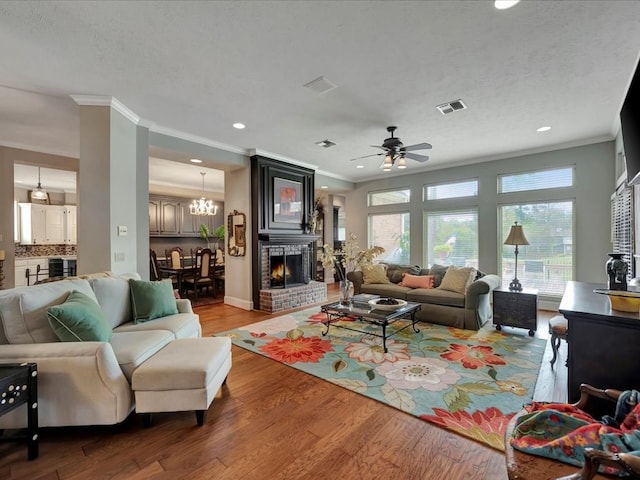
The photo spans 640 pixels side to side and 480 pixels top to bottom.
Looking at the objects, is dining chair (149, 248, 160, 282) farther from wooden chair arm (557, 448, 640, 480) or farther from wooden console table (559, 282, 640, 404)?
wooden chair arm (557, 448, 640, 480)

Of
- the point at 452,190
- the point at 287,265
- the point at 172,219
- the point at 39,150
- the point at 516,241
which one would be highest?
the point at 39,150

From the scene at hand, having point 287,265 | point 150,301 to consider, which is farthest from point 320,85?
point 287,265

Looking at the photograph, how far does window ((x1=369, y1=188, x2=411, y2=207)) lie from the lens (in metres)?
7.20

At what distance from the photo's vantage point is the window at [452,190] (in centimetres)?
619

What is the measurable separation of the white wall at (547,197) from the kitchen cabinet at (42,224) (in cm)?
911

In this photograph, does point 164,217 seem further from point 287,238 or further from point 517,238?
point 517,238

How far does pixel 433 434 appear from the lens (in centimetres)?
202

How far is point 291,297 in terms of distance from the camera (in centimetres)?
571

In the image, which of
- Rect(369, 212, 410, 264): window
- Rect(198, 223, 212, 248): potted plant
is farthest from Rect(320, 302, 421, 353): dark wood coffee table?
Rect(198, 223, 212, 248): potted plant

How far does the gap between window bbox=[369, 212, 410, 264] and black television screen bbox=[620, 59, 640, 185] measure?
15.2ft

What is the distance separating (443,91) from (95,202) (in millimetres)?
4112

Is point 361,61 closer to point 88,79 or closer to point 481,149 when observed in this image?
point 88,79

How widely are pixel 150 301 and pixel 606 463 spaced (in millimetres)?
3368

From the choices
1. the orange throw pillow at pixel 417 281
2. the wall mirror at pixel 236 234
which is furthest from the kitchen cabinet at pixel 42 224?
the orange throw pillow at pixel 417 281
